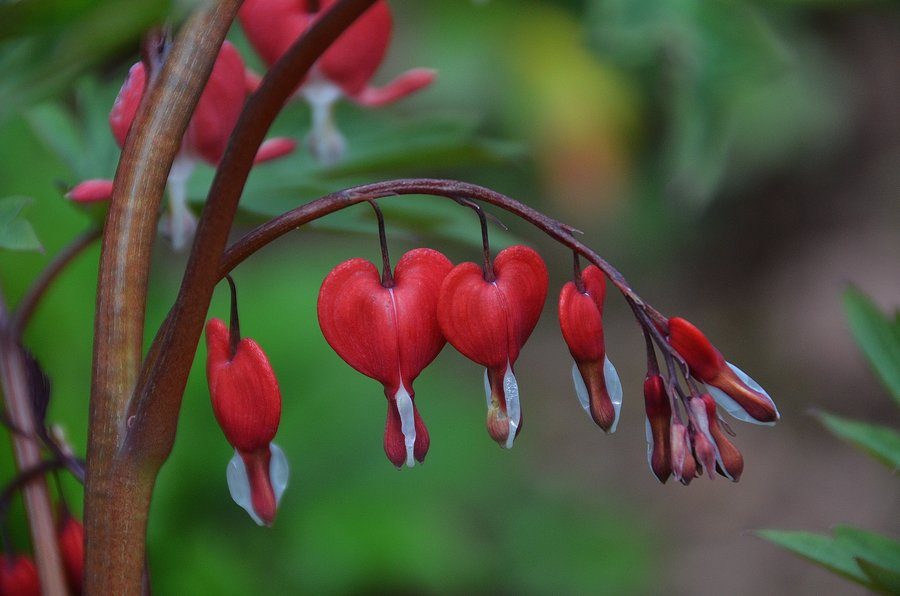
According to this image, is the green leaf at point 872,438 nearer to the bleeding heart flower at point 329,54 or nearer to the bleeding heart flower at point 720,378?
the bleeding heart flower at point 720,378

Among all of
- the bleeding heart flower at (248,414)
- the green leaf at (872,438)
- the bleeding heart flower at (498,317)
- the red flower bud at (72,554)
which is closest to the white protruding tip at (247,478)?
the bleeding heart flower at (248,414)

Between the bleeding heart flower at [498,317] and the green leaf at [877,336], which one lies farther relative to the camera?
the green leaf at [877,336]

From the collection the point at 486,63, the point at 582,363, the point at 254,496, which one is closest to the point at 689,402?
the point at 582,363

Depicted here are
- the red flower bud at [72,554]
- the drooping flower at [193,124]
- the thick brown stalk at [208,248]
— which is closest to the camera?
the thick brown stalk at [208,248]

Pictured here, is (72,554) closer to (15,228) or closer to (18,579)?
(18,579)

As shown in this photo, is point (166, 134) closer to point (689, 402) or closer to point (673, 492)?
point (689, 402)

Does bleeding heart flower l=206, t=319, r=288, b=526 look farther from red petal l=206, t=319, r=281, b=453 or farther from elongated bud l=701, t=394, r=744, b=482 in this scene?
elongated bud l=701, t=394, r=744, b=482

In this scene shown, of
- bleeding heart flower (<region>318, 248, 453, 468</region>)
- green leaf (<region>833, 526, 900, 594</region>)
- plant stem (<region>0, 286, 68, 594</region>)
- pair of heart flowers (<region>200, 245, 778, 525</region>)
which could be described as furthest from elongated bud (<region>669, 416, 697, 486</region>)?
plant stem (<region>0, 286, 68, 594</region>)

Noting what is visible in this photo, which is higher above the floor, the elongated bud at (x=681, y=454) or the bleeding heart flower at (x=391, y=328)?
the bleeding heart flower at (x=391, y=328)

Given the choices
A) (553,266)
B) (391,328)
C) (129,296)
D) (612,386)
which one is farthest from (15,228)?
(553,266)
